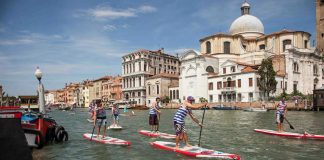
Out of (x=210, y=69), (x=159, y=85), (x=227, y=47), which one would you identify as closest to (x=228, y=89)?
(x=210, y=69)

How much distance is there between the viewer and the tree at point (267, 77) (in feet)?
191

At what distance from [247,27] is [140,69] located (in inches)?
1302

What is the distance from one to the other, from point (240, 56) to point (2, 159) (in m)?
79.2

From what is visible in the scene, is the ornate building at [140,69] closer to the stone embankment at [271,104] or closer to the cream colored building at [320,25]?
the stone embankment at [271,104]

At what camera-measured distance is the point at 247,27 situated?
8512cm

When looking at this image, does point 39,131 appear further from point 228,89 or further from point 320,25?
point 320,25

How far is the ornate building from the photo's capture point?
3755 inches

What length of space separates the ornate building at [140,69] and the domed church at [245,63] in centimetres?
1727

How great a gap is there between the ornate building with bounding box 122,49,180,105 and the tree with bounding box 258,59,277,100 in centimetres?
4241

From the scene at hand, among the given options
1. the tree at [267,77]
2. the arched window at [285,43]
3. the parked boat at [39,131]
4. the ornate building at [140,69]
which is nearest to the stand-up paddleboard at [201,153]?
the parked boat at [39,131]

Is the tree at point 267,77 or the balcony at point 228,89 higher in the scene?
the tree at point 267,77

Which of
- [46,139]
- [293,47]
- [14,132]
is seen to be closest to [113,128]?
[46,139]

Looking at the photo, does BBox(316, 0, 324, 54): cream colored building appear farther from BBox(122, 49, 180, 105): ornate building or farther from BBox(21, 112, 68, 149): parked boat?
BBox(21, 112, 68, 149): parked boat

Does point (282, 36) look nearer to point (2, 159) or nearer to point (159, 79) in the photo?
point (159, 79)
